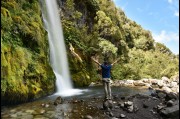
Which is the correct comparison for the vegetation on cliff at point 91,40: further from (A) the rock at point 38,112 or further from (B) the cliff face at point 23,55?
(A) the rock at point 38,112

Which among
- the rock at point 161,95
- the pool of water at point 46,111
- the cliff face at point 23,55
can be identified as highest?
the cliff face at point 23,55

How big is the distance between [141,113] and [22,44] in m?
7.78

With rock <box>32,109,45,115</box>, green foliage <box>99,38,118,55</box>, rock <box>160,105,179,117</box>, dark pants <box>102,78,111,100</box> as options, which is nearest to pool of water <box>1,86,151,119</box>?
rock <box>32,109,45,115</box>

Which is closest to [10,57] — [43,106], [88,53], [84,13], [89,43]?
[43,106]

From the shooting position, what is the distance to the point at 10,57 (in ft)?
41.9

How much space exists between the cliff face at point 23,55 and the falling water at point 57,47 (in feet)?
8.42

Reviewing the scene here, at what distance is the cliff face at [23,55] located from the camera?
1225cm

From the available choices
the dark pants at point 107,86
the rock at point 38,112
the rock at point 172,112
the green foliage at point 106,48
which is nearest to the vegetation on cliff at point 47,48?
the green foliage at point 106,48

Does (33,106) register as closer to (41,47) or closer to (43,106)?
(43,106)

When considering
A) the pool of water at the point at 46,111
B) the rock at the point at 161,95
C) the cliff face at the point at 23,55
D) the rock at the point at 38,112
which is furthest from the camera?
the rock at the point at 161,95

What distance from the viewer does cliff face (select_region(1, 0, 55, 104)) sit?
12.2 metres

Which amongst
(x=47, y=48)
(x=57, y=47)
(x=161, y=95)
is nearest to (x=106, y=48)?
(x=57, y=47)

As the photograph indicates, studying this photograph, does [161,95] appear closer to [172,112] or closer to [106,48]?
[172,112]

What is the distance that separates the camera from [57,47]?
2272 cm
